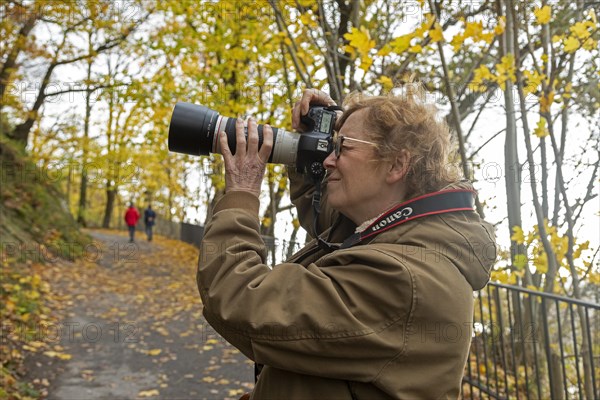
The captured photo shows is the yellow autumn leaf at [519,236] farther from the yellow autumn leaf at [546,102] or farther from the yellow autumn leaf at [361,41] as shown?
the yellow autumn leaf at [361,41]

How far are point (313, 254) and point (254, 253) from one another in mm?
A: 282

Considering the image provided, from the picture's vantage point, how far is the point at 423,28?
2740 mm

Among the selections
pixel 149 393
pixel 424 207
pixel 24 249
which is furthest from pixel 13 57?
pixel 424 207

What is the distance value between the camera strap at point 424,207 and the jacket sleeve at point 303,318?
19 cm

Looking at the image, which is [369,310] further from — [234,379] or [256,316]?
[234,379]

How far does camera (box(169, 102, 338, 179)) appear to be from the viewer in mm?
1635

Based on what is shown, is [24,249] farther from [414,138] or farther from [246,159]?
[414,138]

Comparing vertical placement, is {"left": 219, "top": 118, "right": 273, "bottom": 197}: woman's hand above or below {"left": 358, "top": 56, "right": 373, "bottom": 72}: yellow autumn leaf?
below

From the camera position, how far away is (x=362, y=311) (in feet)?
3.81

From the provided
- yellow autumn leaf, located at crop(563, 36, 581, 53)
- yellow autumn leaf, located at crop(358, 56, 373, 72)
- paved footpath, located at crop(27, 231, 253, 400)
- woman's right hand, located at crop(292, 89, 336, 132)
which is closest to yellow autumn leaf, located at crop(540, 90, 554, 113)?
yellow autumn leaf, located at crop(563, 36, 581, 53)

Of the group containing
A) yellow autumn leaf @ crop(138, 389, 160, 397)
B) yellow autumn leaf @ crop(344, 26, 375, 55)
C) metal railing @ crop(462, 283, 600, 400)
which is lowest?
yellow autumn leaf @ crop(138, 389, 160, 397)

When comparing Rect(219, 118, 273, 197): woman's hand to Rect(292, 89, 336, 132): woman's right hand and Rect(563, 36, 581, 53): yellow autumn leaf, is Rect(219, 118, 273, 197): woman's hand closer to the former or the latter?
Rect(292, 89, 336, 132): woman's right hand

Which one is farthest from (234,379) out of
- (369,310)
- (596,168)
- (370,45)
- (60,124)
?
(60,124)

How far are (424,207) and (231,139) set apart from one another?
63 cm
